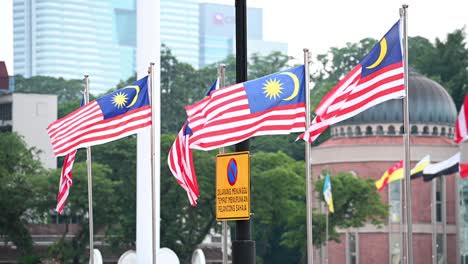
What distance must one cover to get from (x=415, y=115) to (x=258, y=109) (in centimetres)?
6449

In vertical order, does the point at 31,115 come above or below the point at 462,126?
above

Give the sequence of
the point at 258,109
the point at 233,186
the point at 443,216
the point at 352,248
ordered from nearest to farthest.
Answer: the point at 233,186 → the point at 258,109 → the point at 443,216 → the point at 352,248

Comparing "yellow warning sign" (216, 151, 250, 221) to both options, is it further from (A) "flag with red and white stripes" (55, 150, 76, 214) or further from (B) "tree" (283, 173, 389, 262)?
(B) "tree" (283, 173, 389, 262)

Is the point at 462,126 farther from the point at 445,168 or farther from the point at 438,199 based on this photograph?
the point at 438,199

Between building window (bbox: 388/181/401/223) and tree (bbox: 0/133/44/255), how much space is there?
23.0 metres

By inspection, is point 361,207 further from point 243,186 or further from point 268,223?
point 243,186

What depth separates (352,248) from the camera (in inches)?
3583

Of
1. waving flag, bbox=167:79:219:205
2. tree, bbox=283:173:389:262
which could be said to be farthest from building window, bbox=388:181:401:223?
waving flag, bbox=167:79:219:205

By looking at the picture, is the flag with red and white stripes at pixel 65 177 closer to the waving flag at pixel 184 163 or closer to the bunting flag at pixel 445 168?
the waving flag at pixel 184 163

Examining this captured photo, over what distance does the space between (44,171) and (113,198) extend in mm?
5042

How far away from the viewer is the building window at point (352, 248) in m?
90.5

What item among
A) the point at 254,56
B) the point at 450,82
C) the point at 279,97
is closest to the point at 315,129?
the point at 279,97

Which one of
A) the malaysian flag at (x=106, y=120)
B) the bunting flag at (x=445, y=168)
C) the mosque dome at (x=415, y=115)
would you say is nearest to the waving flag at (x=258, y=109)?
the malaysian flag at (x=106, y=120)

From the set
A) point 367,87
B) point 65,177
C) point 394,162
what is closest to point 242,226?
point 367,87
